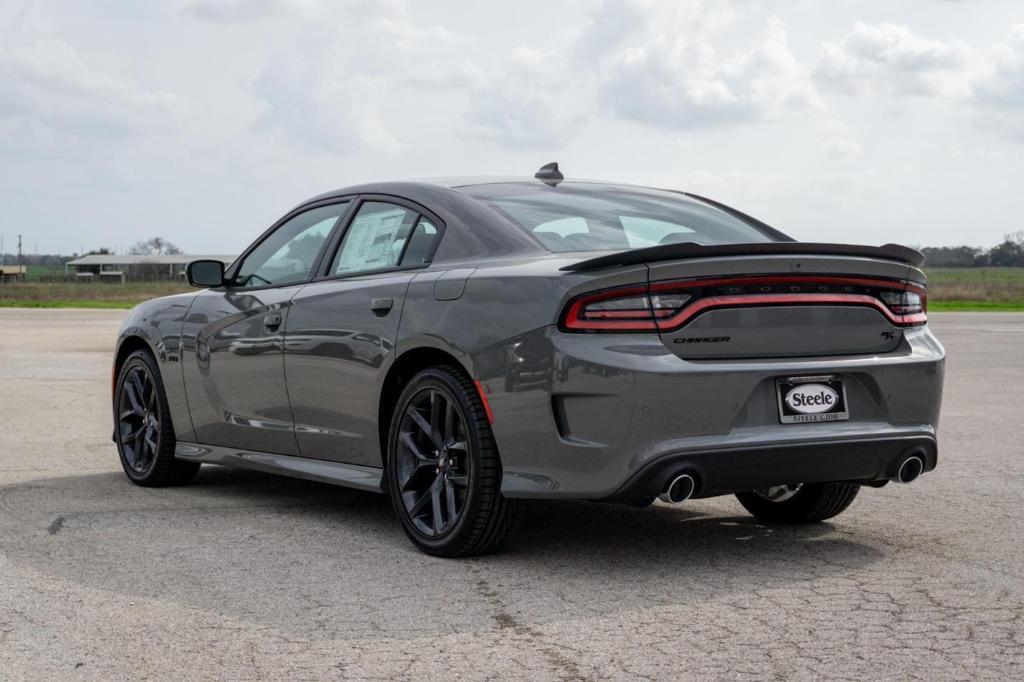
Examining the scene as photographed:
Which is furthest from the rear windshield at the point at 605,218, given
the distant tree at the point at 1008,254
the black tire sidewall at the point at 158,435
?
the distant tree at the point at 1008,254

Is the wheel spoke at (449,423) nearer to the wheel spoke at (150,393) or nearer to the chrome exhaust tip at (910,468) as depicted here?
the chrome exhaust tip at (910,468)

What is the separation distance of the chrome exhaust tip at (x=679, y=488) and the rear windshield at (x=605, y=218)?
1.05m

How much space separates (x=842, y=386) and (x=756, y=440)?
0.48m

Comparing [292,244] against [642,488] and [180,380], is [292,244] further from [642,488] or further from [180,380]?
[642,488]

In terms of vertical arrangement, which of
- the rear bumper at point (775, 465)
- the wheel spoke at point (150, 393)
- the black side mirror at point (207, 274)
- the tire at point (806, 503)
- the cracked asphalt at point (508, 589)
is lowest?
the cracked asphalt at point (508, 589)

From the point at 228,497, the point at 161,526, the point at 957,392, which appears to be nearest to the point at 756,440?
the point at 161,526

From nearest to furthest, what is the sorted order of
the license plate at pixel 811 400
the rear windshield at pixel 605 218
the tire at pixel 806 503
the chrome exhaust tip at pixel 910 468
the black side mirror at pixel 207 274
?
the license plate at pixel 811 400 → the chrome exhaust tip at pixel 910 468 → the rear windshield at pixel 605 218 → the tire at pixel 806 503 → the black side mirror at pixel 207 274

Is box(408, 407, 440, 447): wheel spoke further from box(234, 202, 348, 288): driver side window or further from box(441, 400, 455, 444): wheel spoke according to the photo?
box(234, 202, 348, 288): driver side window

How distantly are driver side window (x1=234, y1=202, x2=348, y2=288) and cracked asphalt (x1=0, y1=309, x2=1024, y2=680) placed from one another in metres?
1.16

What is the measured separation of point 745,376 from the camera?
484 centimetres

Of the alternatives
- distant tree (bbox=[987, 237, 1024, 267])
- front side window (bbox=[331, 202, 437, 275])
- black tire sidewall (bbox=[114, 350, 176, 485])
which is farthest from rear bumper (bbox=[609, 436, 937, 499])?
distant tree (bbox=[987, 237, 1024, 267])

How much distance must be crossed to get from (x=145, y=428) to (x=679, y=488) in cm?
393

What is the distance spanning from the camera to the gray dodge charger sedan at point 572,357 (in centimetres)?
479

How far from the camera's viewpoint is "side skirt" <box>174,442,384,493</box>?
19.3 ft
